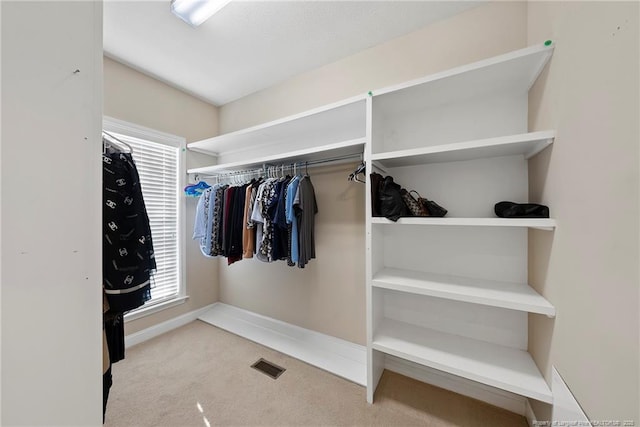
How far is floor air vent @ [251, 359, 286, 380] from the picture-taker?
1777mm

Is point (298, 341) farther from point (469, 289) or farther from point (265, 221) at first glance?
point (469, 289)

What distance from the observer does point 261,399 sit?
1.54 metres

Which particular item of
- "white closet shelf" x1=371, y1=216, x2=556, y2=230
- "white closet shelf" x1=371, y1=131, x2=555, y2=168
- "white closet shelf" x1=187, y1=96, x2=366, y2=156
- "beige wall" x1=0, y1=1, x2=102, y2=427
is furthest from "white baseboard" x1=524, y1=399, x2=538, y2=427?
"white closet shelf" x1=187, y1=96, x2=366, y2=156

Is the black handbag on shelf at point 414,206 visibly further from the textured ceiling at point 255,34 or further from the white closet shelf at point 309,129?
the textured ceiling at point 255,34

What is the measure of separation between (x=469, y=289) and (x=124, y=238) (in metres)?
1.83

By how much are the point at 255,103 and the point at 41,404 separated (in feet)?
8.74

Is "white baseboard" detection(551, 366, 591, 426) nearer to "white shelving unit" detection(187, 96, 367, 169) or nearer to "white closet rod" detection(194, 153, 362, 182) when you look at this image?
"white shelving unit" detection(187, 96, 367, 169)

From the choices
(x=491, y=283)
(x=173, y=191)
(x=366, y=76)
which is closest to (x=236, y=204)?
(x=173, y=191)

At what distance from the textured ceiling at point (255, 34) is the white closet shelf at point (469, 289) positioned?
181 centimetres

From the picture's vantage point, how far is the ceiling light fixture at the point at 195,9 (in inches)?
57.7

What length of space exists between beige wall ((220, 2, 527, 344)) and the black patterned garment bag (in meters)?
1.36

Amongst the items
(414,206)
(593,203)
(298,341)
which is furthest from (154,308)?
(593,203)

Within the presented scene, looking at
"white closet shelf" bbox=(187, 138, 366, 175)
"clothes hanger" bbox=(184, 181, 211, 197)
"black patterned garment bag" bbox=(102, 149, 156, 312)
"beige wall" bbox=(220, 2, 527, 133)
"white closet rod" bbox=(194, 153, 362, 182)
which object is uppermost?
"beige wall" bbox=(220, 2, 527, 133)

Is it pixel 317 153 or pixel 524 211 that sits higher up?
pixel 317 153
